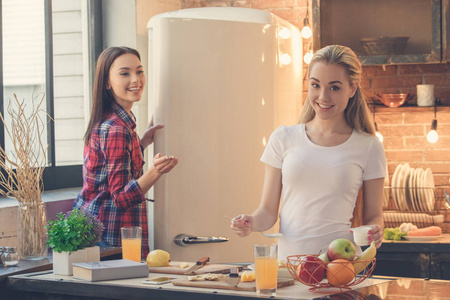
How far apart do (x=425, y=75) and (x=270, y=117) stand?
40.0 inches

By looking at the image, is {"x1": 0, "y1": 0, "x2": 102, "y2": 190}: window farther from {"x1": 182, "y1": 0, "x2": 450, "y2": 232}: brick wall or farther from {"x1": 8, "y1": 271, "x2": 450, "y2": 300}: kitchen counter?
{"x1": 182, "y1": 0, "x2": 450, "y2": 232}: brick wall

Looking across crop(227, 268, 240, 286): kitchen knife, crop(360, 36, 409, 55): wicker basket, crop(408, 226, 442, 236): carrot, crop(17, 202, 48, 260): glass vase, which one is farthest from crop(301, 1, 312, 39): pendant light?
crop(227, 268, 240, 286): kitchen knife

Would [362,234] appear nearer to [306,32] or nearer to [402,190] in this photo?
[402,190]

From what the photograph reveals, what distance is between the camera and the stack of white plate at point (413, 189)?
135 inches

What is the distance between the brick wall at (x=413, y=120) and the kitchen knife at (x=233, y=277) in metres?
2.01

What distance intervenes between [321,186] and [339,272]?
0.55 metres

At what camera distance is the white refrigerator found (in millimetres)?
3078

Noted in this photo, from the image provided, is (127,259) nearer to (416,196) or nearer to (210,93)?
(210,93)

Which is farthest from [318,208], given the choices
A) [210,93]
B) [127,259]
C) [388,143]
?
[388,143]

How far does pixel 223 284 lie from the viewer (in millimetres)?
1830

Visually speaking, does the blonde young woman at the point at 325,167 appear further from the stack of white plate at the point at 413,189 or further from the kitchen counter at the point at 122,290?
the stack of white plate at the point at 413,189

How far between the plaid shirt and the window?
0.53m

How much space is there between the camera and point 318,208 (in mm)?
2242

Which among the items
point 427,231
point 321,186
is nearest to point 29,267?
point 321,186
